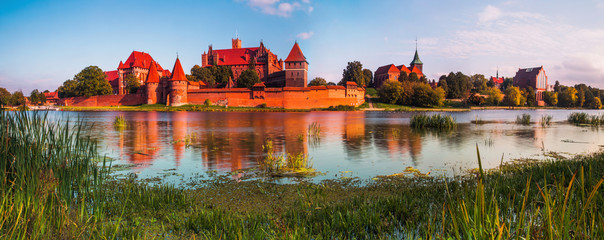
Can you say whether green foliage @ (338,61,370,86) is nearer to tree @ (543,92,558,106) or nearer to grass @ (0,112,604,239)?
tree @ (543,92,558,106)

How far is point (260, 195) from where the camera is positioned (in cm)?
527

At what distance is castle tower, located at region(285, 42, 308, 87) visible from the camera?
62.4 metres

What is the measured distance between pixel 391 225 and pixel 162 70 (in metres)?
82.7

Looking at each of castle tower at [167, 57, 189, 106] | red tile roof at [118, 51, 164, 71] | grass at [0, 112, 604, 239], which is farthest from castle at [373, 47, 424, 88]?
grass at [0, 112, 604, 239]

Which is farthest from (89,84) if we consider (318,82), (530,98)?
(530,98)

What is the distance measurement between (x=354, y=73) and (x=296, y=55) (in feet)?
59.0

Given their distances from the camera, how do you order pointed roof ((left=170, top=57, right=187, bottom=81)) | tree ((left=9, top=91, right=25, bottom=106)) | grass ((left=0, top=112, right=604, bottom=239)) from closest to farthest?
grass ((left=0, top=112, right=604, bottom=239)) → tree ((left=9, top=91, right=25, bottom=106)) → pointed roof ((left=170, top=57, right=187, bottom=81))

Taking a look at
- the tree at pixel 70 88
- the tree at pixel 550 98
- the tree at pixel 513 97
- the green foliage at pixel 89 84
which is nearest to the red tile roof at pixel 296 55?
the green foliage at pixel 89 84

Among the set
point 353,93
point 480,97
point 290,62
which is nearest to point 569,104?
point 480,97

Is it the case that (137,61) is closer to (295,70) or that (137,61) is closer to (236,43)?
(236,43)

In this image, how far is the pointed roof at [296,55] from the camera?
62.7 m

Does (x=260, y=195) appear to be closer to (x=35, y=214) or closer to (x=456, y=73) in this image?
(x=35, y=214)

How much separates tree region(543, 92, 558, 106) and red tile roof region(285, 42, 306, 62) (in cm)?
6224

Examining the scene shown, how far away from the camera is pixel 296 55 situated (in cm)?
6322
